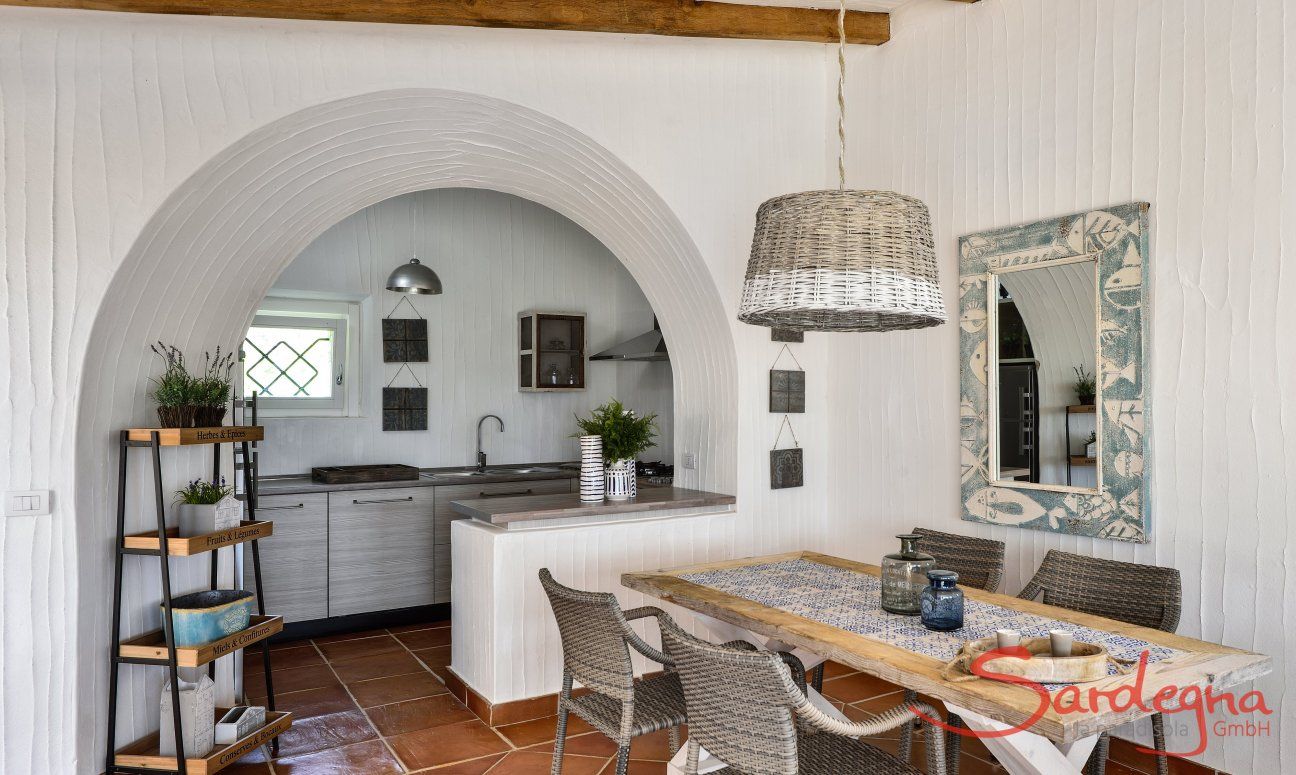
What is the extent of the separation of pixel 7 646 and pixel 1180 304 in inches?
165

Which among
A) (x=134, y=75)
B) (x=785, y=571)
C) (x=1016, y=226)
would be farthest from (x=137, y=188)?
(x=1016, y=226)

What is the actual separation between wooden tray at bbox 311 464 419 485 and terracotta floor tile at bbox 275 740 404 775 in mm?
2145

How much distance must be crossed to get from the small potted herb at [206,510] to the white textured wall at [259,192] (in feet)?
0.74

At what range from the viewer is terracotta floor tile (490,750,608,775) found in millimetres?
3357

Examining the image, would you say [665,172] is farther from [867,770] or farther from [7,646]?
[7,646]

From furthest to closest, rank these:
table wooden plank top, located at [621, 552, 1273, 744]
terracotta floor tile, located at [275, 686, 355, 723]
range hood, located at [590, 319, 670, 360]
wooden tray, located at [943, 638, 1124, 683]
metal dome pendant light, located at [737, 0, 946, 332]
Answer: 1. range hood, located at [590, 319, 670, 360]
2. terracotta floor tile, located at [275, 686, 355, 723]
3. metal dome pendant light, located at [737, 0, 946, 332]
4. wooden tray, located at [943, 638, 1124, 683]
5. table wooden plank top, located at [621, 552, 1273, 744]

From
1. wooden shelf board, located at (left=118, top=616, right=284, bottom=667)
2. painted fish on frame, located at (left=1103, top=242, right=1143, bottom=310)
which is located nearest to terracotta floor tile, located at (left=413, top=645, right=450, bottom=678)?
wooden shelf board, located at (left=118, top=616, right=284, bottom=667)

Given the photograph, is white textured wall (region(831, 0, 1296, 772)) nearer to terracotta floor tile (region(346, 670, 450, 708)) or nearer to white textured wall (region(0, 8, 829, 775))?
Result: white textured wall (region(0, 8, 829, 775))

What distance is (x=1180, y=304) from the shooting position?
10.3 feet

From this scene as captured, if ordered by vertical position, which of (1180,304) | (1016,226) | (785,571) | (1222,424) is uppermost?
(1016,226)

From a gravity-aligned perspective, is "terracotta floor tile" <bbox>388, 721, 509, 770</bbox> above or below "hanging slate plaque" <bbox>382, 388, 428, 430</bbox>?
below

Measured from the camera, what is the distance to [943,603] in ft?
8.13

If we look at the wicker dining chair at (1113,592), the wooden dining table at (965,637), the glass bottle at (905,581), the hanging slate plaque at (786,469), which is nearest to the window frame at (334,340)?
the hanging slate plaque at (786,469)

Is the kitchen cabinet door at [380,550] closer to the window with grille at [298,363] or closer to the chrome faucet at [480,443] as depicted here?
the chrome faucet at [480,443]
